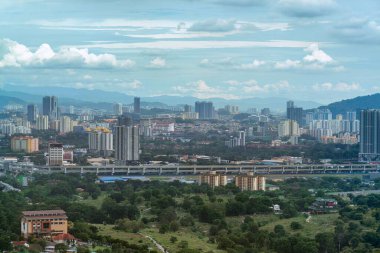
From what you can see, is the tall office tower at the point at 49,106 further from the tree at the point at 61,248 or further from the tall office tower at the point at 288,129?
the tree at the point at 61,248

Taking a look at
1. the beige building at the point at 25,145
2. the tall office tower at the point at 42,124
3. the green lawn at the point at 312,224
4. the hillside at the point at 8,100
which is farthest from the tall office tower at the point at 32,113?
the green lawn at the point at 312,224

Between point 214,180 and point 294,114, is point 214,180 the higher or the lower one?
the lower one

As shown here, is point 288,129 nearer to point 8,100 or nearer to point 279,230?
point 279,230

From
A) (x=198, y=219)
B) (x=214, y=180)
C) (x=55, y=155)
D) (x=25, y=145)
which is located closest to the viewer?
(x=198, y=219)

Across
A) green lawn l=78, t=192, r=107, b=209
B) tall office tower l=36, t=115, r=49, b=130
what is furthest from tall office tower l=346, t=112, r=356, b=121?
green lawn l=78, t=192, r=107, b=209

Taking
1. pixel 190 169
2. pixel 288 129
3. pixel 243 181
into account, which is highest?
pixel 288 129

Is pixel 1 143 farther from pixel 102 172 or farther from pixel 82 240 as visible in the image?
pixel 82 240

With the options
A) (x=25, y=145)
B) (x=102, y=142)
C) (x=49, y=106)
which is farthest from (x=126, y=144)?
(x=49, y=106)
